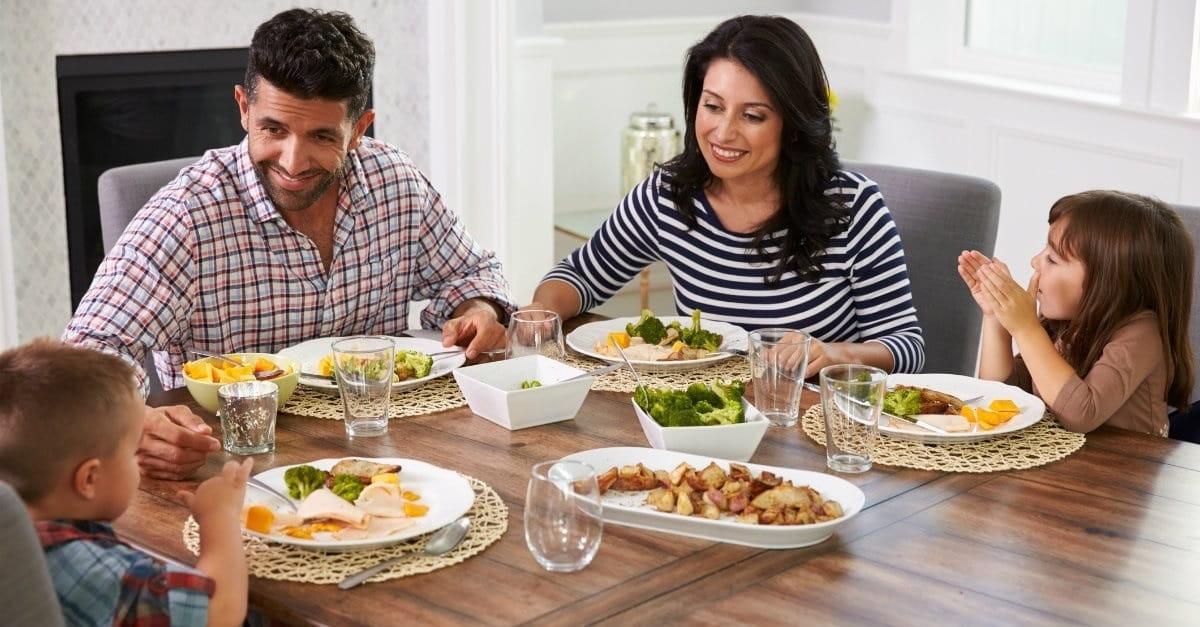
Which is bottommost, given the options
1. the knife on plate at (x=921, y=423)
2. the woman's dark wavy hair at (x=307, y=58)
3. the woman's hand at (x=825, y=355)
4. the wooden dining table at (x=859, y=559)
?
the wooden dining table at (x=859, y=559)

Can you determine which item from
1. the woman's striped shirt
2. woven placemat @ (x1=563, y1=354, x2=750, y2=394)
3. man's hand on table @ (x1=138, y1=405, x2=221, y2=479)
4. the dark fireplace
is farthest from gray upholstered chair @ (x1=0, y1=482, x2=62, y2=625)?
the dark fireplace

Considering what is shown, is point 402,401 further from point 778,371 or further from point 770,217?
point 770,217

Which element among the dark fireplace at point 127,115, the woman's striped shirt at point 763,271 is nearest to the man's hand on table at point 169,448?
the woman's striped shirt at point 763,271

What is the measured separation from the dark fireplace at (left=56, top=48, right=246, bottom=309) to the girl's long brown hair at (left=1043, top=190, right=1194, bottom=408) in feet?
8.52

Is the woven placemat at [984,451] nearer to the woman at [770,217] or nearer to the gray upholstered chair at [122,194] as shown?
the woman at [770,217]

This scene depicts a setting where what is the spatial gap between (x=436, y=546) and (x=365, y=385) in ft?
1.31

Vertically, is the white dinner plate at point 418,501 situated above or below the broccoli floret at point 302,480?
below

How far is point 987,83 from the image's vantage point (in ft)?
14.2

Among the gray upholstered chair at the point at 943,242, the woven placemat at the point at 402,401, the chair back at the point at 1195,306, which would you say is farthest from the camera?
the gray upholstered chair at the point at 943,242

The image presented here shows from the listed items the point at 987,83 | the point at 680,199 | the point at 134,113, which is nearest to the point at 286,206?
the point at 680,199

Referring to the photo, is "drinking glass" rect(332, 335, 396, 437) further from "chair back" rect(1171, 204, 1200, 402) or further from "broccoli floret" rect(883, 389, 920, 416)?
"chair back" rect(1171, 204, 1200, 402)

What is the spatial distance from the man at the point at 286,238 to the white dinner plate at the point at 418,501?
48 cm

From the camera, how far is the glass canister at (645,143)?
14.9 ft

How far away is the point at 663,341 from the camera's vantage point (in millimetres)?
2188
